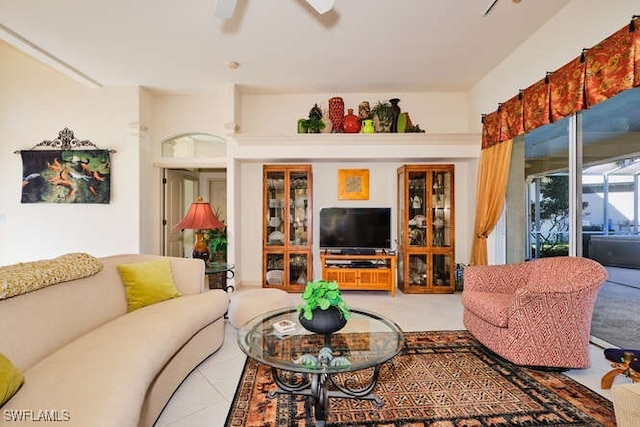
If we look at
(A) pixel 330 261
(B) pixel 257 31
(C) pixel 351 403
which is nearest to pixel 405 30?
(B) pixel 257 31

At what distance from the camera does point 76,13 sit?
2.74 metres

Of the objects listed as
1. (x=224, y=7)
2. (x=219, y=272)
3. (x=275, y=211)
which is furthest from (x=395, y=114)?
(x=219, y=272)

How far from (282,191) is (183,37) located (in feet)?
7.56

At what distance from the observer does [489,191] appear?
3.75 metres

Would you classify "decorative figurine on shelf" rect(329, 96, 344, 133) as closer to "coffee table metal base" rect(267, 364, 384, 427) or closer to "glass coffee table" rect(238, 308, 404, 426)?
"glass coffee table" rect(238, 308, 404, 426)

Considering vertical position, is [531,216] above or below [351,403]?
above

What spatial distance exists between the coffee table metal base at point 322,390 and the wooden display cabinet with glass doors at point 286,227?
8.06 feet

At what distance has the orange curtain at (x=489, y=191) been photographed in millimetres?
3539

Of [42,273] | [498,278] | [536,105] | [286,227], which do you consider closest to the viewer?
[42,273]

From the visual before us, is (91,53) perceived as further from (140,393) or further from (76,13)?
(140,393)

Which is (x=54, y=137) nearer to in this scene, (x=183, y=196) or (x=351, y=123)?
(x=183, y=196)

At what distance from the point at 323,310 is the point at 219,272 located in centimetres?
202

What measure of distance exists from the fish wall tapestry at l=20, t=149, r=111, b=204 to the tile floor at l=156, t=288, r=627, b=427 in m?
2.95

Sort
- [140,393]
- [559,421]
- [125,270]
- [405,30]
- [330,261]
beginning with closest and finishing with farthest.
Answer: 1. [140,393]
2. [559,421]
3. [125,270]
4. [405,30]
5. [330,261]
